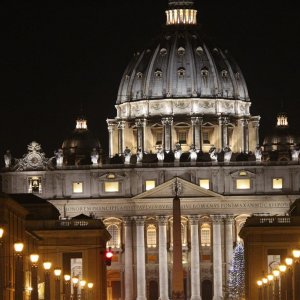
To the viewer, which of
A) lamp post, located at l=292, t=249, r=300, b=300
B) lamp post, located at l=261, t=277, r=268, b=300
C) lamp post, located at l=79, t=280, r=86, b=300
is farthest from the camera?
lamp post, located at l=261, t=277, r=268, b=300

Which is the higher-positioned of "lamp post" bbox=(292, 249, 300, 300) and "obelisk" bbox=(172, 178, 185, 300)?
"obelisk" bbox=(172, 178, 185, 300)

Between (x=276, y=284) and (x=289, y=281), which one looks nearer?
(x=289, y=281)

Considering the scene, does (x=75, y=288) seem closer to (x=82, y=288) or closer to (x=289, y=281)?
(x=82, y=288)

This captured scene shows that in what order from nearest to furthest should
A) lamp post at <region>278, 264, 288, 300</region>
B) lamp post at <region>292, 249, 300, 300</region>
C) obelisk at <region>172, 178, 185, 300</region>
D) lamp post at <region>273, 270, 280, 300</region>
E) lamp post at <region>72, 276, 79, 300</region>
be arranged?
lamp post at <region>292, 249, 300, 300</region> → lamp post at <region>278, 264, 288, 300</region> → lamp post at <region>273, 270, 280, 300</region> → lamp post at <region>72, 276, 79, 300</region> → obelisk at <region>172, 178, 185, 300</region>

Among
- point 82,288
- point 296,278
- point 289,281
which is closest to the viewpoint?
point 296,278

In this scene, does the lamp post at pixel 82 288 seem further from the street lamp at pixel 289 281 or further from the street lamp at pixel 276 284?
the street lamp at pixel 289 281

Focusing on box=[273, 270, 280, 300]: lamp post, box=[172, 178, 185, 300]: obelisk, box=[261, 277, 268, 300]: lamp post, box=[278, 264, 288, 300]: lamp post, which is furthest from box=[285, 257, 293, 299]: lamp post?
box=[172, 178, 185, 300]: obelisk

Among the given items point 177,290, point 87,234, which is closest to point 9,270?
point 87,234

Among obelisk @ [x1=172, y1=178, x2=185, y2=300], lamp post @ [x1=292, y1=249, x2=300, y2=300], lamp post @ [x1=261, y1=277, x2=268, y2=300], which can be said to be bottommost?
lamp post @ [x1=292, y1=249, x2=300, y2=300]

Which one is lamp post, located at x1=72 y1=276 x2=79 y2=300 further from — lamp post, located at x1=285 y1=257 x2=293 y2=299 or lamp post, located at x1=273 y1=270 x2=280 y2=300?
lamp post, located at x1=285 y1=257 x2=293 y2=299

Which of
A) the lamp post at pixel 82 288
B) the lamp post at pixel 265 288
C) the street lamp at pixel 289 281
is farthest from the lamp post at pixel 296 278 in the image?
the lamp post at pixel 82 288

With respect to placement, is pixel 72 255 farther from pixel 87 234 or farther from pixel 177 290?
pixel 177 290

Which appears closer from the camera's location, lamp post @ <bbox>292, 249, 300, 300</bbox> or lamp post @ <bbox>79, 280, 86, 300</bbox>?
lamp post @ <bbox>292, 249, 300, 300</bbox>

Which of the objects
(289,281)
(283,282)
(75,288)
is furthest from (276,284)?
(75,288)
